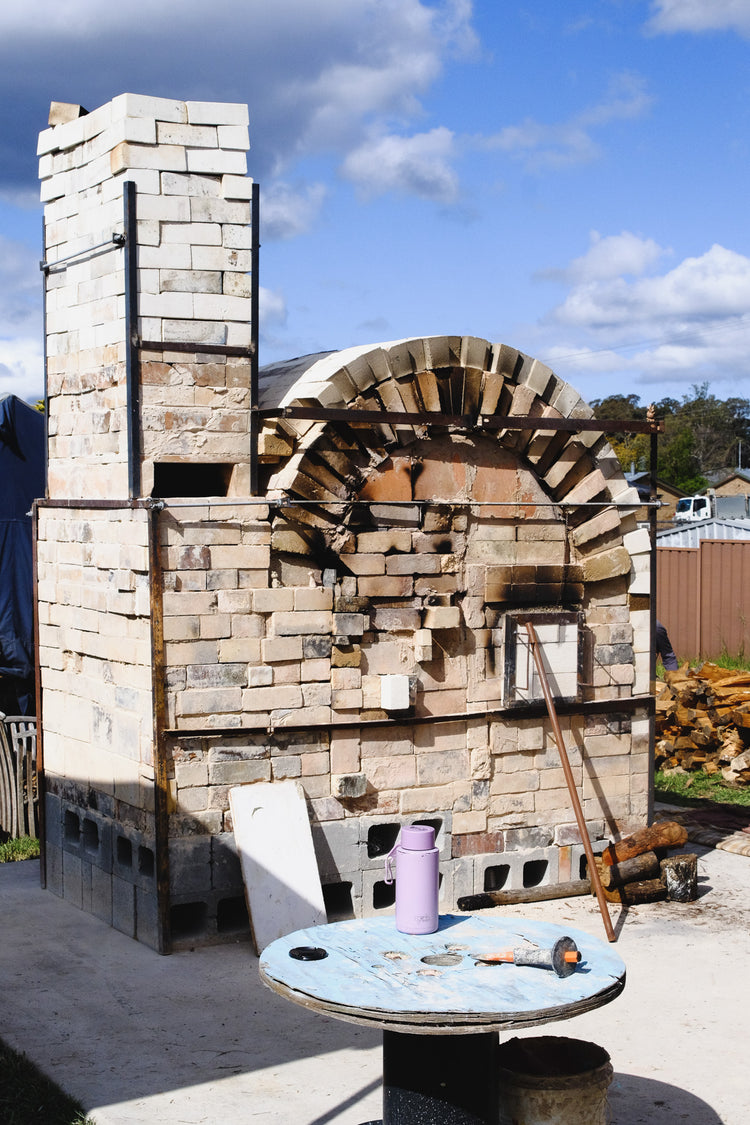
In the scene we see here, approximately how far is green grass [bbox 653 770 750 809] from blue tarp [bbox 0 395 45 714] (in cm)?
681

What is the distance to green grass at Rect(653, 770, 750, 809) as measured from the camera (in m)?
12.9

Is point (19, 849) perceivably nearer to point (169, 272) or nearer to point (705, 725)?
point (169, 272)

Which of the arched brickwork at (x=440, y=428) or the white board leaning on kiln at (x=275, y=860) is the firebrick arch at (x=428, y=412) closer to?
the arched brickwork at (x=440, y=428)

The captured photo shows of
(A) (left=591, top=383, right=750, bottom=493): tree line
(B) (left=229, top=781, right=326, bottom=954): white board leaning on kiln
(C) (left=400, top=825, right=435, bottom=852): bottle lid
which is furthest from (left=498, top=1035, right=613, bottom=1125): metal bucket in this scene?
(A) (left=591, top=383, right=750, bottom=493): tree line

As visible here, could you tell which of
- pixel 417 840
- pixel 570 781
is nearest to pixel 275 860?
pixel 570 781

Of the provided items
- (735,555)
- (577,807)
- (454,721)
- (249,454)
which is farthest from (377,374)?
(735,555)

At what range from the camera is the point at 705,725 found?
14.1 m

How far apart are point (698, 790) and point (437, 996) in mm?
9388

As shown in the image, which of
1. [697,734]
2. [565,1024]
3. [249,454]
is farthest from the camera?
[697,734]

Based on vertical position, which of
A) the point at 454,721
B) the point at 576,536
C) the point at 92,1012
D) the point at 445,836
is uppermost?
the point at 576,536

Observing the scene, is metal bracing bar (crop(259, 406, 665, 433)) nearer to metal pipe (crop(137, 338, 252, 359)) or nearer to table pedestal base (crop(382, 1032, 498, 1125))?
metal pipe (crop(137, 338, 252, 359))

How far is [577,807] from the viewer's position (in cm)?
875

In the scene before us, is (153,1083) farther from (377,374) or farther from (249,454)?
(377,374)

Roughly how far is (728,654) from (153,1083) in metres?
14.3
